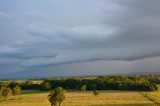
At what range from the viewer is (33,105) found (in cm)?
12862

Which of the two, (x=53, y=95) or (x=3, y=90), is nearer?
(x=53, y=95)

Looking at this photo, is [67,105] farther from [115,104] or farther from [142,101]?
[142,101]

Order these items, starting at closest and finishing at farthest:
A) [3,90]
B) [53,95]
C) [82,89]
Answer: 1. [53,95]
2. [3,90]
3. [82,89]

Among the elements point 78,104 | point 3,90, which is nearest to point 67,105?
point 78,104

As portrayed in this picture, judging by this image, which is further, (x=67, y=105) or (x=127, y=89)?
(x=127, y=89)

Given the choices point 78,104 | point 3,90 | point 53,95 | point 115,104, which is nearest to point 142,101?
point 115,104

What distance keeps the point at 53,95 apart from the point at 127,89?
285 feet

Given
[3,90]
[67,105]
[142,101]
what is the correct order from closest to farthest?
[67,105] → [142,101] → [3,90]

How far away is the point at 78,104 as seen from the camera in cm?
12988

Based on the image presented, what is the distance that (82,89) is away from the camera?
198m

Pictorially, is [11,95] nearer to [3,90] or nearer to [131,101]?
[3,90]

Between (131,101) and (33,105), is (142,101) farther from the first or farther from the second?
(33,105)

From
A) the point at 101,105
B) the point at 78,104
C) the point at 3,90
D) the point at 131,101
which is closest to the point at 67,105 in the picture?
the point at 78,104

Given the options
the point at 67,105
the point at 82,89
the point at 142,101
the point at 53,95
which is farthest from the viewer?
the point at 82,89
